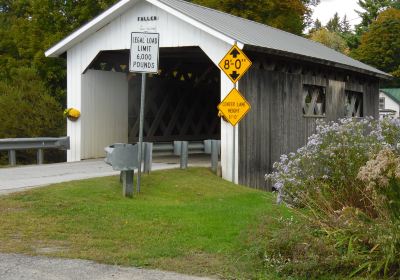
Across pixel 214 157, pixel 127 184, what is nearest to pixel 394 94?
pixel 214 157

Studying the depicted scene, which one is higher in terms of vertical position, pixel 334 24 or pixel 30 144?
pixel 334 24

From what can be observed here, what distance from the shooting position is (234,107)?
1238 centimetres

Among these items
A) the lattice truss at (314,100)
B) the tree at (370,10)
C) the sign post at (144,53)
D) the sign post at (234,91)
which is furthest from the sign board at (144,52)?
the tree at (370,10)

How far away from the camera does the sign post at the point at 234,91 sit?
480 inches

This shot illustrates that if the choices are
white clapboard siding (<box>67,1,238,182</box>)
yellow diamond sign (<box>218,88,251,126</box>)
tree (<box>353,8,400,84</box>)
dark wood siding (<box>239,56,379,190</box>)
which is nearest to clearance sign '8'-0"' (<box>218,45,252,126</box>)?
yellow diamond sign (<box>218,88,251,126</box>)

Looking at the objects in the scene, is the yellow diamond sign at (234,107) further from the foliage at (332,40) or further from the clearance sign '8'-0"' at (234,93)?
the foliage at (332,40)

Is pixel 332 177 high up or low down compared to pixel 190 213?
up

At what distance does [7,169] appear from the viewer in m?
14.0

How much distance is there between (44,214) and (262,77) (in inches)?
305

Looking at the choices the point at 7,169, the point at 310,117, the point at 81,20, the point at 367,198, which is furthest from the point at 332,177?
the point at 81,20

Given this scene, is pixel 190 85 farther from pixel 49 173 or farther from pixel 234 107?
pixel 49 173

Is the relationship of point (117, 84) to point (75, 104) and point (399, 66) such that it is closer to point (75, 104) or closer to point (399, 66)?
point (75, 104)

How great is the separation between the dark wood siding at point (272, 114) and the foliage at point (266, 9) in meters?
16.7

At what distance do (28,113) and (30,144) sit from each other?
4.53 m
